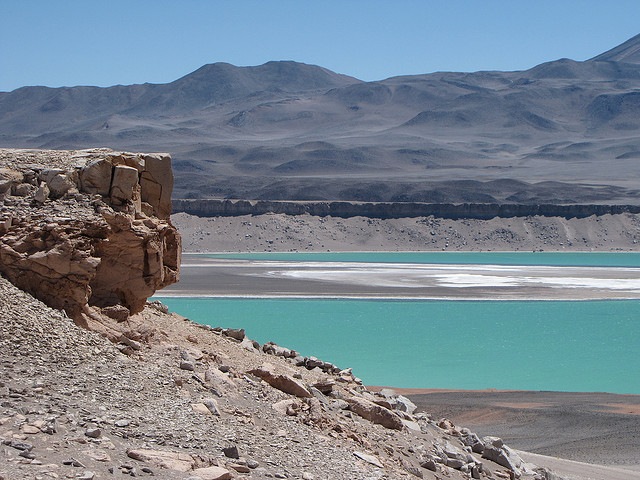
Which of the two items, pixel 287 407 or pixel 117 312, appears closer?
pixel 287 407

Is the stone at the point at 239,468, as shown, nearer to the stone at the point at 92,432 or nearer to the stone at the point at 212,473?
the stone at the point at 212,473

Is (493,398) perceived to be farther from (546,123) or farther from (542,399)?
(546,123)

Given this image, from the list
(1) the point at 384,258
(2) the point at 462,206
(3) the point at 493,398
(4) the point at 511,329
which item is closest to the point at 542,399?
(3) the point at 493,398

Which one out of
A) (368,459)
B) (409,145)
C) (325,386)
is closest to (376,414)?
(325,386)

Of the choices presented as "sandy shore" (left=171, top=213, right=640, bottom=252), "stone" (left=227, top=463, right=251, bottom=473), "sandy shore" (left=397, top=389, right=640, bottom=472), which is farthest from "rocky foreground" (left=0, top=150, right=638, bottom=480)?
"sandy shore" (left=171, top=213, right=640, bottom=252)

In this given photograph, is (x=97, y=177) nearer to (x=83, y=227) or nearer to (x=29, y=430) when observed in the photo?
(x=83, y=227)

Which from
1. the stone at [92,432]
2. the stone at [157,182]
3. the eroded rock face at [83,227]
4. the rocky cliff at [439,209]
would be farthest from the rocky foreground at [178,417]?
the rocky cliff at [439,209]
